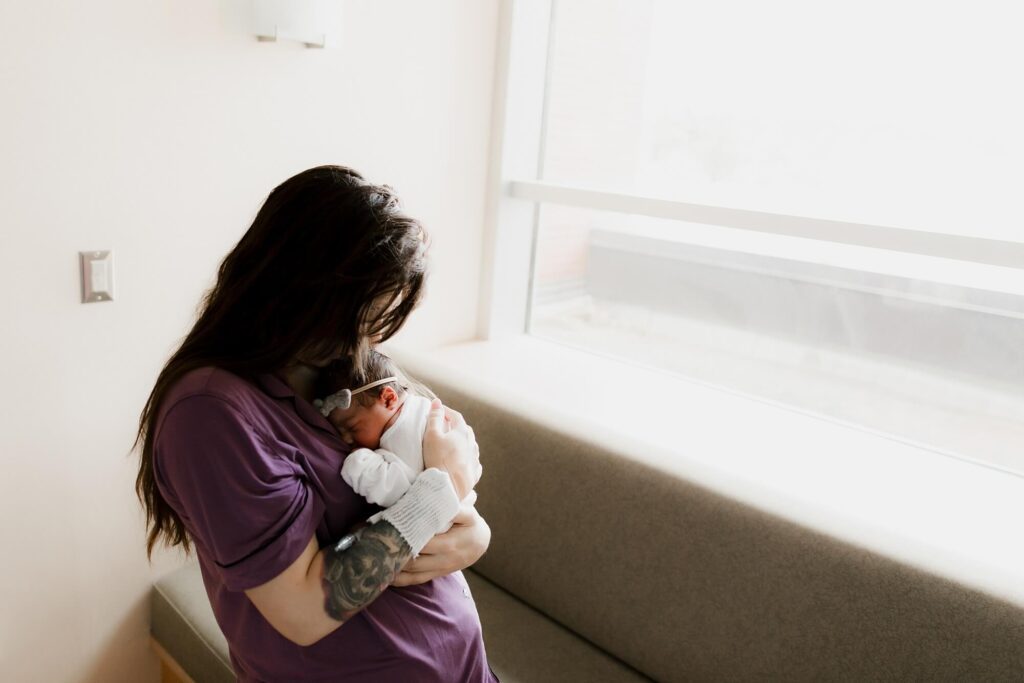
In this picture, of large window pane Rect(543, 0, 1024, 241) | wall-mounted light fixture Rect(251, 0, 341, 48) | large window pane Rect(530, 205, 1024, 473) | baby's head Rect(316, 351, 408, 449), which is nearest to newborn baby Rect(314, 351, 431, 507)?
baby's head Rect(316, 351, 408, 449)

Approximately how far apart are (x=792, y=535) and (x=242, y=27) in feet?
5.71

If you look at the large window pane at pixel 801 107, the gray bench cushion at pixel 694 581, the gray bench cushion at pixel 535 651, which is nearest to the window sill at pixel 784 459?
the gray bench cushion at pixel 694 581

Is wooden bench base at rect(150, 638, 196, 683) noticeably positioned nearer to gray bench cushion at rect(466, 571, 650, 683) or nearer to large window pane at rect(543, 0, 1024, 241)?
gray bench cushion at rect(466, 571, 650, 683)

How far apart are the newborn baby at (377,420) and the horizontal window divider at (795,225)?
4.00 feet

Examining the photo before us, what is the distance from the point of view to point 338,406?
1.23 m

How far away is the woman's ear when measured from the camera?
50.7 inches

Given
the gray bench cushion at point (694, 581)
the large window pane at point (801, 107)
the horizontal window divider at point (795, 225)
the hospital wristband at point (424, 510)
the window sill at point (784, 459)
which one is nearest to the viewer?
the hospital wristband at point (424, 510)

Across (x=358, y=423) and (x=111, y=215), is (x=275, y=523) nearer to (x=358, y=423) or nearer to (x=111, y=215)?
(x=358, y=423)

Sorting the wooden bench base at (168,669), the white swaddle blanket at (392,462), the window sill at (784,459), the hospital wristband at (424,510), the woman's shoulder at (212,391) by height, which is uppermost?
the woman's shoulder at (212,391)

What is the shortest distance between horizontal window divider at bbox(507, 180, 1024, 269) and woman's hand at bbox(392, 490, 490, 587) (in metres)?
1.22

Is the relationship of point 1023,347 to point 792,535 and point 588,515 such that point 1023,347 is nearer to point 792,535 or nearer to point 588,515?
point 792,535

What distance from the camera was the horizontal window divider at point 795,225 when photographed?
175cm

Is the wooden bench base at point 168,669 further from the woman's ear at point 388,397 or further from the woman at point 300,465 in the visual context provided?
the woman's ear at point 388,397

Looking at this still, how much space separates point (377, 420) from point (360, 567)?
263mm
